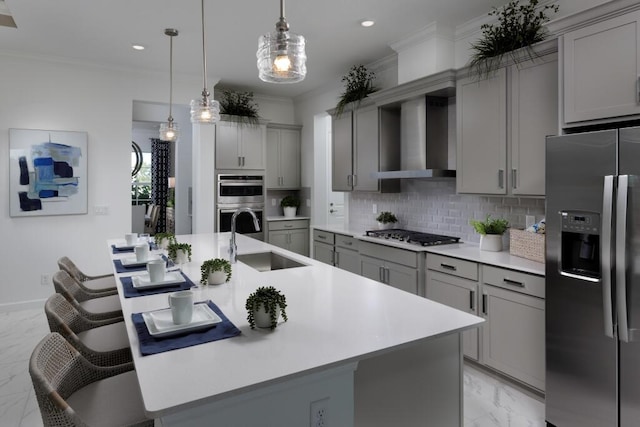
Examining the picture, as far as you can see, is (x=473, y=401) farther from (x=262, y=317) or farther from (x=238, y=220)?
(x=238, y=220)

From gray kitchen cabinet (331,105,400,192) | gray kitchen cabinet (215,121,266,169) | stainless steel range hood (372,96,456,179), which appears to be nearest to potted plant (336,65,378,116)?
gray kitchen cabinet (331,105,400,192)

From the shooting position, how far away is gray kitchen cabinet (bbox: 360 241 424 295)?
3590mm

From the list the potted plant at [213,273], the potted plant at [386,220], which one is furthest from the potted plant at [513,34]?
the potted plant at [213,273]

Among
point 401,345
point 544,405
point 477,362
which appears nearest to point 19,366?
point 401,345

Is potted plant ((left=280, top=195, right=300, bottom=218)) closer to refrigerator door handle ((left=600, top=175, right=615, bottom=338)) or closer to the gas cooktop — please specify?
the gas cooktop

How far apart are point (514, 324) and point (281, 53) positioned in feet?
7.57

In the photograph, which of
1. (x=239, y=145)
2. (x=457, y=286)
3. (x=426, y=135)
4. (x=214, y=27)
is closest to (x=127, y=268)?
(x=457, y=286)

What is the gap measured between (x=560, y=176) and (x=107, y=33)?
166 inches

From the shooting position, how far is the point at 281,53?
1.84 meters

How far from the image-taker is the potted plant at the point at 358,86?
488 centimetres

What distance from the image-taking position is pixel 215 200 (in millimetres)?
5797

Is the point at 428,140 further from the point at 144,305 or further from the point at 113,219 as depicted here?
the point at 113,219

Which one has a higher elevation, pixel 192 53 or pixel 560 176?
pixel 192 53

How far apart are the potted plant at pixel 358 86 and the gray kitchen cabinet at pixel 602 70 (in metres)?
2.60
